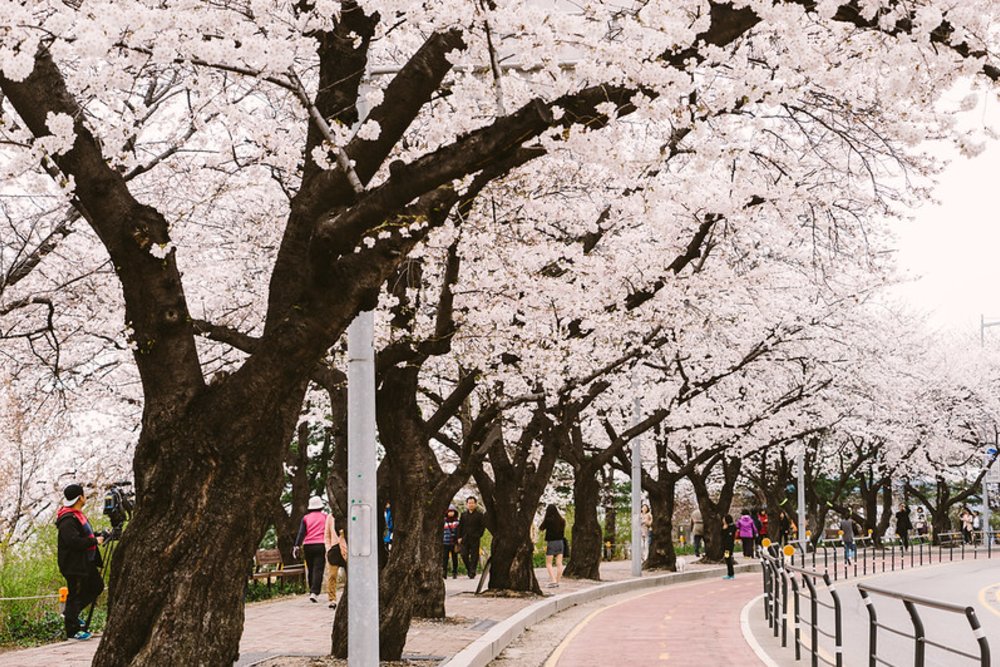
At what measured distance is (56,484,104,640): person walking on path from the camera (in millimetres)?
13266

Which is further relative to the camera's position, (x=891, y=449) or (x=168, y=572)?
(x=891, y=449)

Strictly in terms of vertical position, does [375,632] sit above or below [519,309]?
below

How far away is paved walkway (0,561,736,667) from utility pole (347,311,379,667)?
2502 millimetres

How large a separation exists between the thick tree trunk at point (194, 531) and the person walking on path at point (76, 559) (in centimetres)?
577

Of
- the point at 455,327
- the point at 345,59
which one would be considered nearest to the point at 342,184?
the point at 345,59

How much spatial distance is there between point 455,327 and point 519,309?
2582 mm

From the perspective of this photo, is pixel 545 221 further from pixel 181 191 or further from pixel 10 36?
pixel 10 36

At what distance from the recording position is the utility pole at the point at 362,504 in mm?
9453

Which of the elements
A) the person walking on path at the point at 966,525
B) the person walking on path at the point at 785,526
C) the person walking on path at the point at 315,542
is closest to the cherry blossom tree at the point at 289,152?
the person walking on path at the point at 315,542

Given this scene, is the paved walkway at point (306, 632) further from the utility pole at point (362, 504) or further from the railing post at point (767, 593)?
the utility pole at point (362, 504)

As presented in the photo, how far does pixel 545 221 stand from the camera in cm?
1734

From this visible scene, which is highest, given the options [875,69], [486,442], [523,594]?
[875,69]

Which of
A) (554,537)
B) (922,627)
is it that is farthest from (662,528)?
(922,627)

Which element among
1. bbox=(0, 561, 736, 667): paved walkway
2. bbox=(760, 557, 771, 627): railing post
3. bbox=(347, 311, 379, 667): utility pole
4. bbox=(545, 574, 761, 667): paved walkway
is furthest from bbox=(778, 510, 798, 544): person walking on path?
bbox=(347, 311, 379, 667): utility pole
